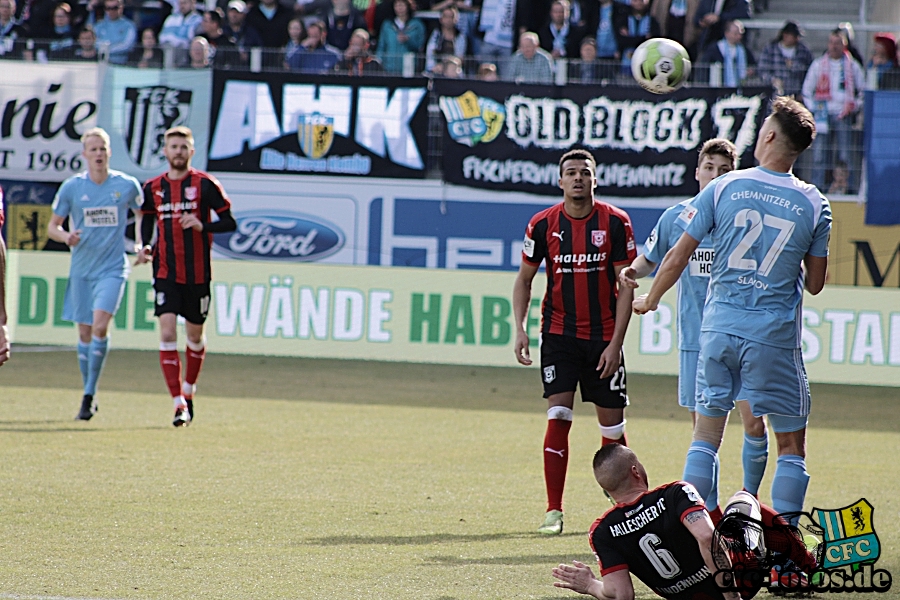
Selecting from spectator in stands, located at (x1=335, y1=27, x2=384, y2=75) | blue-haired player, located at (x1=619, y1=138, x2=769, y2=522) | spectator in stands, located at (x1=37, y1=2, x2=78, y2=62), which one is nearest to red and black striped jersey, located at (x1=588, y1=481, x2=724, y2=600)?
blue-haired player, located at (x1=619, y1=138, x2=769, y2=522)

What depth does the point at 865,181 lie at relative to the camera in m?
16.1

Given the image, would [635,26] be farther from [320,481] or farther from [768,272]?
[768,272]

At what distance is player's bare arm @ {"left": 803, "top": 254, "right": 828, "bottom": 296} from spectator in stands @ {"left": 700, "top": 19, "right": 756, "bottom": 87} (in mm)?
11666

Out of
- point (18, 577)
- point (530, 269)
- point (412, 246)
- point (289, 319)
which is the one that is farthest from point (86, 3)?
point (18, 577)

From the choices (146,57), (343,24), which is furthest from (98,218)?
(343,24)

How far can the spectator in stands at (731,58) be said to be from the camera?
16578 millimetres

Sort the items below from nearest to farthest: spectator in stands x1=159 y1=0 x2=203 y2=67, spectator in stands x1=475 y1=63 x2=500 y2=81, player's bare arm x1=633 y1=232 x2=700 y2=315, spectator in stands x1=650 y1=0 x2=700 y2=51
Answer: player's bare arm x1=633 y1=232 x2=700 y2=315 → spectator in stands x1=475 y1=63 x2=500 y2=81 → spectator in stands x1=650 y1=0 x2=700 y2=51 → spectator in stands x1=159 y1=0 x2=203 y2=67

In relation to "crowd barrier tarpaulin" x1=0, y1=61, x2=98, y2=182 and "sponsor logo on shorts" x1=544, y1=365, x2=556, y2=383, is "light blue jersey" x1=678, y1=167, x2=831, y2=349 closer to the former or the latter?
"sponsor logo on shorts" x1=544, y1=365, x2=556, y2=383

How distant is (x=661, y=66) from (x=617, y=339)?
13.3ft

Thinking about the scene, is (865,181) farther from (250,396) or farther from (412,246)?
(250,396)

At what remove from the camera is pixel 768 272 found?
512 centimetres

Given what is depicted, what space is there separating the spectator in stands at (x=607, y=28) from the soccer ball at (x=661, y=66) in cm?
760

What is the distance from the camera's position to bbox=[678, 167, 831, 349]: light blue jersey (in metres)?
5.08

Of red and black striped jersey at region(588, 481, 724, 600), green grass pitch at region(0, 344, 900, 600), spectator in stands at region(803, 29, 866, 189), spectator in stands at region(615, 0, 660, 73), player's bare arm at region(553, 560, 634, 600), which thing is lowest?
green grass pitch at region(0, 344, 900, 600)
